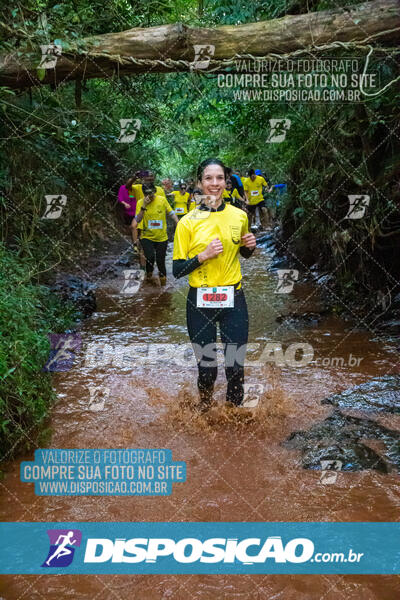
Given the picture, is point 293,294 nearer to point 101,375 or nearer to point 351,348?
point 351,348

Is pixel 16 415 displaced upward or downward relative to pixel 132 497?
upward

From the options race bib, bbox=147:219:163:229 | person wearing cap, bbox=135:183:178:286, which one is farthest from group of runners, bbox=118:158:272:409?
race bib, bbox=147:219:163:229

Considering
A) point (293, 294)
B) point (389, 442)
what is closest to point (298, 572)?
point (389, 442)

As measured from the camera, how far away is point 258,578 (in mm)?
2564

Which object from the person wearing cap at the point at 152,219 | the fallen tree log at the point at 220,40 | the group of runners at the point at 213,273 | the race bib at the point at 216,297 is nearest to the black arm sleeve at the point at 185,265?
the group of runners at the point at 213,273

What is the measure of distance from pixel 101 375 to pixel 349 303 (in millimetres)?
3686

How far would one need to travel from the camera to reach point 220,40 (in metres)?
5.38

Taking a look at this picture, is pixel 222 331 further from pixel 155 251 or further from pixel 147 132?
pixel 147 132

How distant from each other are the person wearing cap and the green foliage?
4.16m

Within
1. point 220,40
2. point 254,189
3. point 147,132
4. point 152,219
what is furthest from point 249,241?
point 254,189

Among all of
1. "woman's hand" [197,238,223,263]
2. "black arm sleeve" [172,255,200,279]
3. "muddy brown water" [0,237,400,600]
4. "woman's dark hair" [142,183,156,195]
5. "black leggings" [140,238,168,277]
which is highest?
"woman's dark hair" [142,183,156,195]

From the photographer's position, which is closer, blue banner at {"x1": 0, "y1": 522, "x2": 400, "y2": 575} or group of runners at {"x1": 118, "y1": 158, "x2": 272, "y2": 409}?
blue banner at {"x1": 0, "y1": 522, "x2": 400, "y2": 575}

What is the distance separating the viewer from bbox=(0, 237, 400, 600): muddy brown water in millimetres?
2518

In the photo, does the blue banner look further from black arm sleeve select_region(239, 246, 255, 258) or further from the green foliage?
black arm sleeve select_region(239, 246, 255, 258)
